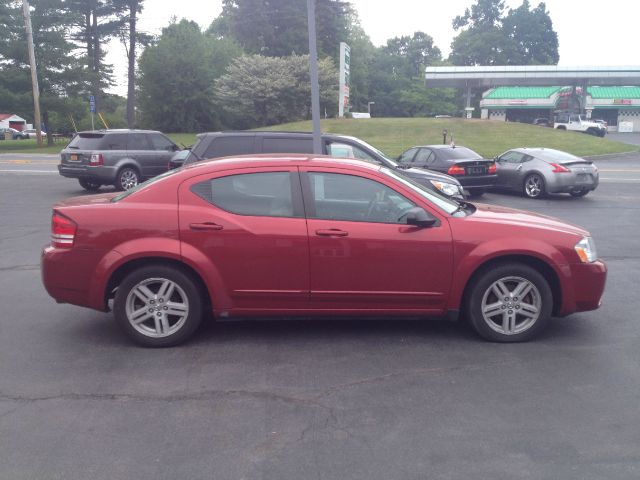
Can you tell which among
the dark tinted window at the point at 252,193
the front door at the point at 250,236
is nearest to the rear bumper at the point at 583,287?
the front door at the point at 250,236

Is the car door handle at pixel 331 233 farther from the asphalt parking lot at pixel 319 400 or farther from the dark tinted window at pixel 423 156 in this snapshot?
the dark tinted window at pixel 423 156

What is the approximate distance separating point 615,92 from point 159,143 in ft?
204

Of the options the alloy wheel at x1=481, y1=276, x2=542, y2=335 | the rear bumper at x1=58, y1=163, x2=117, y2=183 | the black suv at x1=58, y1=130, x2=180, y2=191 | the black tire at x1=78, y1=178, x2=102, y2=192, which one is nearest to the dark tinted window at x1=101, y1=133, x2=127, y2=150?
the black suv at x1=58, y1=130, x2=180, y2=191

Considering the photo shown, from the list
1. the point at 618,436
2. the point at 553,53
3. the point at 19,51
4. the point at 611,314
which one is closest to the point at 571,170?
the point at 611,314

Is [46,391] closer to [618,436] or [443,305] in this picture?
[443,305]

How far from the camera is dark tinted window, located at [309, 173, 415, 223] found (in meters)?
5.56

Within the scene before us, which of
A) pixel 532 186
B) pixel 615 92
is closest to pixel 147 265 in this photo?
pixel 532 186

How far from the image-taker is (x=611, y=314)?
21.2 ft

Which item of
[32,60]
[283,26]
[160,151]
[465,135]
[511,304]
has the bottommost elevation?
[511,304]

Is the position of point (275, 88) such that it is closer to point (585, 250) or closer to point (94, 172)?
point (94, 172)

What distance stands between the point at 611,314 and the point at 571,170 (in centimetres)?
1105

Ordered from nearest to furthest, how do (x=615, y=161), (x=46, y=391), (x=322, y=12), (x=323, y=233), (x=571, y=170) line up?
1. (x=46, y=391)
2. (x=323, y=233)
3. (x=571, y=170)
4. (x=615, y=161)
5. (x=322, y=12)

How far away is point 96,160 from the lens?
57.5ft

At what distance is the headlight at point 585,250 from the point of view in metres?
5.60
